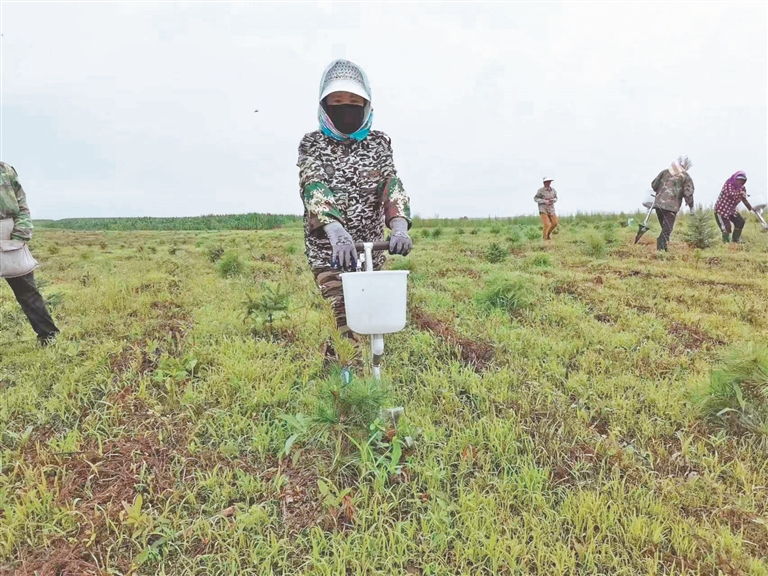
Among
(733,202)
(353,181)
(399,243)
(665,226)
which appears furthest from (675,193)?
(399,243)

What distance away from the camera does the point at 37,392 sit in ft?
9.36

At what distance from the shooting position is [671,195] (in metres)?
8.47

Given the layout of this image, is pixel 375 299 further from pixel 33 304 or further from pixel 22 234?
pixel 33 304

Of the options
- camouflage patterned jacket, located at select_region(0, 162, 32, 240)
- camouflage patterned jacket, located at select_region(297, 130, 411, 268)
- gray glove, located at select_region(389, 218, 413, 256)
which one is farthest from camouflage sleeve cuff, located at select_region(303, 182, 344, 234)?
camouflage patterned jacket, located at select_region(0, 162, 32, 240)

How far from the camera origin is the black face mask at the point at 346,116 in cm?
241

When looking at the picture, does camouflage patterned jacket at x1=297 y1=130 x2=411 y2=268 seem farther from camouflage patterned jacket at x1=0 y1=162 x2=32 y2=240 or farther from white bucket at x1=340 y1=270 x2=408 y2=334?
camouflage patterned jacket at x1=0 y1=162 x2=32 y2=240

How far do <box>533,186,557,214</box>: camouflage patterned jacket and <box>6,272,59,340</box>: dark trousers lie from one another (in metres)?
10.1

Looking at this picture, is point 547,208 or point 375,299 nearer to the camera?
point 375,299

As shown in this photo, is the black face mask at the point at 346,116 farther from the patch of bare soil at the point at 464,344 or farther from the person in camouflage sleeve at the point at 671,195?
the person in camouflage sleeve at the point at 671,195

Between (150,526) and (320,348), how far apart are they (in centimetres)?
181

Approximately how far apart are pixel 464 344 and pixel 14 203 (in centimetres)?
360

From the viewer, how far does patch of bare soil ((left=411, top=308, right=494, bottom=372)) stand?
3293 mm

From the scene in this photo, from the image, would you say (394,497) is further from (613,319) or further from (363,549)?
(613,319)

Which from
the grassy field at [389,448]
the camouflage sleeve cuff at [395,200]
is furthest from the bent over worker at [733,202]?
the camouflage sleeve cuff at [395,200]
